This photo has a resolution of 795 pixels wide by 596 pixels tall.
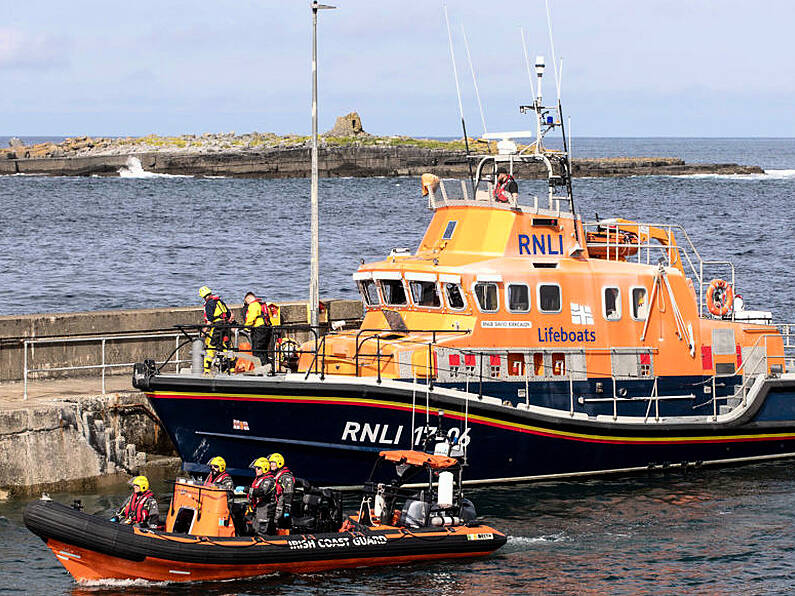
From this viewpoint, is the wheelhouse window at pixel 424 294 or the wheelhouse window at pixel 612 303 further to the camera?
the wheelhouse window at pixel 612 303

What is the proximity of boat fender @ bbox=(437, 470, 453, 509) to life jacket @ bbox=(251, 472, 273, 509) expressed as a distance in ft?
7.13

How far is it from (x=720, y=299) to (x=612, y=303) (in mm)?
2645

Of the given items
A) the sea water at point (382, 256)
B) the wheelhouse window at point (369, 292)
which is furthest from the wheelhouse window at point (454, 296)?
the sea water at point (382, 256)

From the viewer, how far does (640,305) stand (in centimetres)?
1933

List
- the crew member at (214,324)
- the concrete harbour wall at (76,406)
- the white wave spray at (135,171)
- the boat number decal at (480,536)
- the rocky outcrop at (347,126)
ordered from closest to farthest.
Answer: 1. the boat number decal at (480,536)
2. the concrete harbour wall at (76,406)
3. the crew member at (214,324)
4. the white wave spray at (135,171)
5. the rocky outcrop at (347,126)

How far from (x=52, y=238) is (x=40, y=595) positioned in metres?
48.5

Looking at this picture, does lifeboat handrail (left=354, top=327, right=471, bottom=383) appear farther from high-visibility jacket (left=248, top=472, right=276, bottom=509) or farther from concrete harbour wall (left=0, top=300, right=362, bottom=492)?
high-visibility jacket (left=248, top=472, right=276, bottom=509)

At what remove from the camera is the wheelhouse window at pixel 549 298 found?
1861cm

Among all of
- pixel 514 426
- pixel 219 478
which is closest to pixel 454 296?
pixel 514 426

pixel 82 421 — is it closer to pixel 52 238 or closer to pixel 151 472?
pixel 151 472

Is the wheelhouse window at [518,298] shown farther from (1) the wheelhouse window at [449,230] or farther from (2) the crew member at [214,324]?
(2) the crew member at [214,324]

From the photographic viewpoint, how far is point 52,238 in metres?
60.6

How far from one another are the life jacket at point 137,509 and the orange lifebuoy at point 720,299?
34.2 feet

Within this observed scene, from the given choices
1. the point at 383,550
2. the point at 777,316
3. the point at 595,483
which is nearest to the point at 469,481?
the point at 595,483
